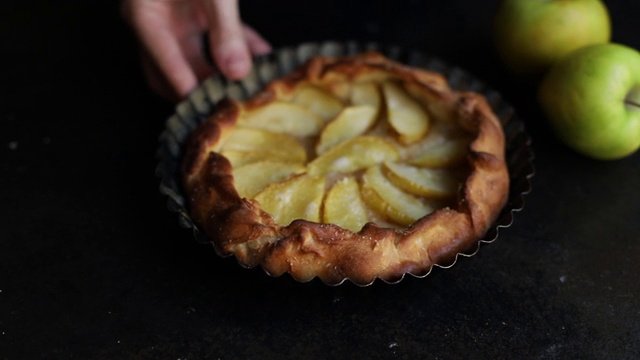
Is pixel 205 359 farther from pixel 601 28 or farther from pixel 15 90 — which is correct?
pixel 601 28

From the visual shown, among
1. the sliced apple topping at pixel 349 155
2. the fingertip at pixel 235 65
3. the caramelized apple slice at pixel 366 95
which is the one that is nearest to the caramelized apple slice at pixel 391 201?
the sliced apple topping at pixel 349 155

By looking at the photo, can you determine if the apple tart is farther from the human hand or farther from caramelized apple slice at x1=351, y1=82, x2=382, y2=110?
the human hand

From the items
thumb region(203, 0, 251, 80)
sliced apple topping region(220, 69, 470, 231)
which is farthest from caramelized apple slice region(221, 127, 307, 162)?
thumb region(203, 0, 251, 80)

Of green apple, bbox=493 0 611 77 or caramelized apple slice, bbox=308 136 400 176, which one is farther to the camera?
green apple, bbox=493 0 611 77

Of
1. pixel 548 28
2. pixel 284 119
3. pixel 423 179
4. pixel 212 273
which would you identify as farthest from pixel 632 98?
pixel 212 273

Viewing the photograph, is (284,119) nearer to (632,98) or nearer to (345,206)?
(345,206)

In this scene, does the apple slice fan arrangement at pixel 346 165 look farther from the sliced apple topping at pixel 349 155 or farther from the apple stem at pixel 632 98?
the apple stem at pixel 632 98

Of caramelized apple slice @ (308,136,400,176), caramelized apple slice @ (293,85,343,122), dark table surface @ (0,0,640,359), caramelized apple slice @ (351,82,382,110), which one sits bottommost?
dark table surface @ (0,0,640,359)
